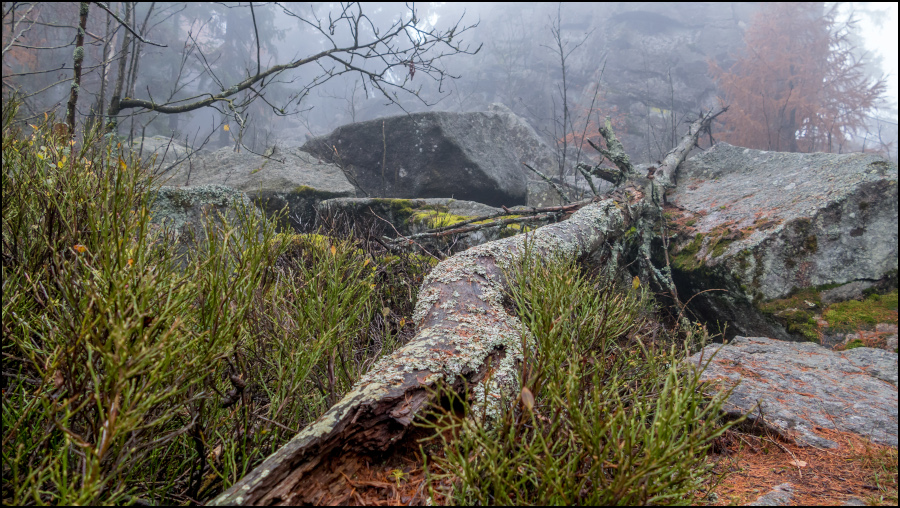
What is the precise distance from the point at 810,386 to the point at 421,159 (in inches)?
Result: 288

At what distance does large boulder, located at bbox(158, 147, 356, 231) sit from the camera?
6.25 meters

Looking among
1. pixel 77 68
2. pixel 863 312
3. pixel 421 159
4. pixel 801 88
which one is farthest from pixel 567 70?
pixel 77 68

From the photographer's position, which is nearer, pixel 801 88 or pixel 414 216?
pixel 414 216

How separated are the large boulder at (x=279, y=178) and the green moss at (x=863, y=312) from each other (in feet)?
20.1

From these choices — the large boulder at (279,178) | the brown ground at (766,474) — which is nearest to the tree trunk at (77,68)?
the large boulder at (279,178)

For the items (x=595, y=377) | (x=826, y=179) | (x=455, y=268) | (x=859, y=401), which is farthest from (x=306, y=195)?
(x=826, y=179)

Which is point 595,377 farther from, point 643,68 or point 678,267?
point 643,68

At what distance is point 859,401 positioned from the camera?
2395 mm

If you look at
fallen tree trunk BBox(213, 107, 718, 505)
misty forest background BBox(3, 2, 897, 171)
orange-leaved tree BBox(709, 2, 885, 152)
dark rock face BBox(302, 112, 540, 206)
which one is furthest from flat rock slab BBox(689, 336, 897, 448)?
orange-leaved tree BBox(709, 2, 885, 152)

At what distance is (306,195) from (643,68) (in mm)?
21590

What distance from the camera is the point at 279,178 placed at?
21.5 ft

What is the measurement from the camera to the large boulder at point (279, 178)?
625 cm

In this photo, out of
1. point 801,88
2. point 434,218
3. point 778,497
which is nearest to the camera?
point 778,497

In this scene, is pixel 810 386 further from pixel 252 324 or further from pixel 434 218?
pixel 434 218
